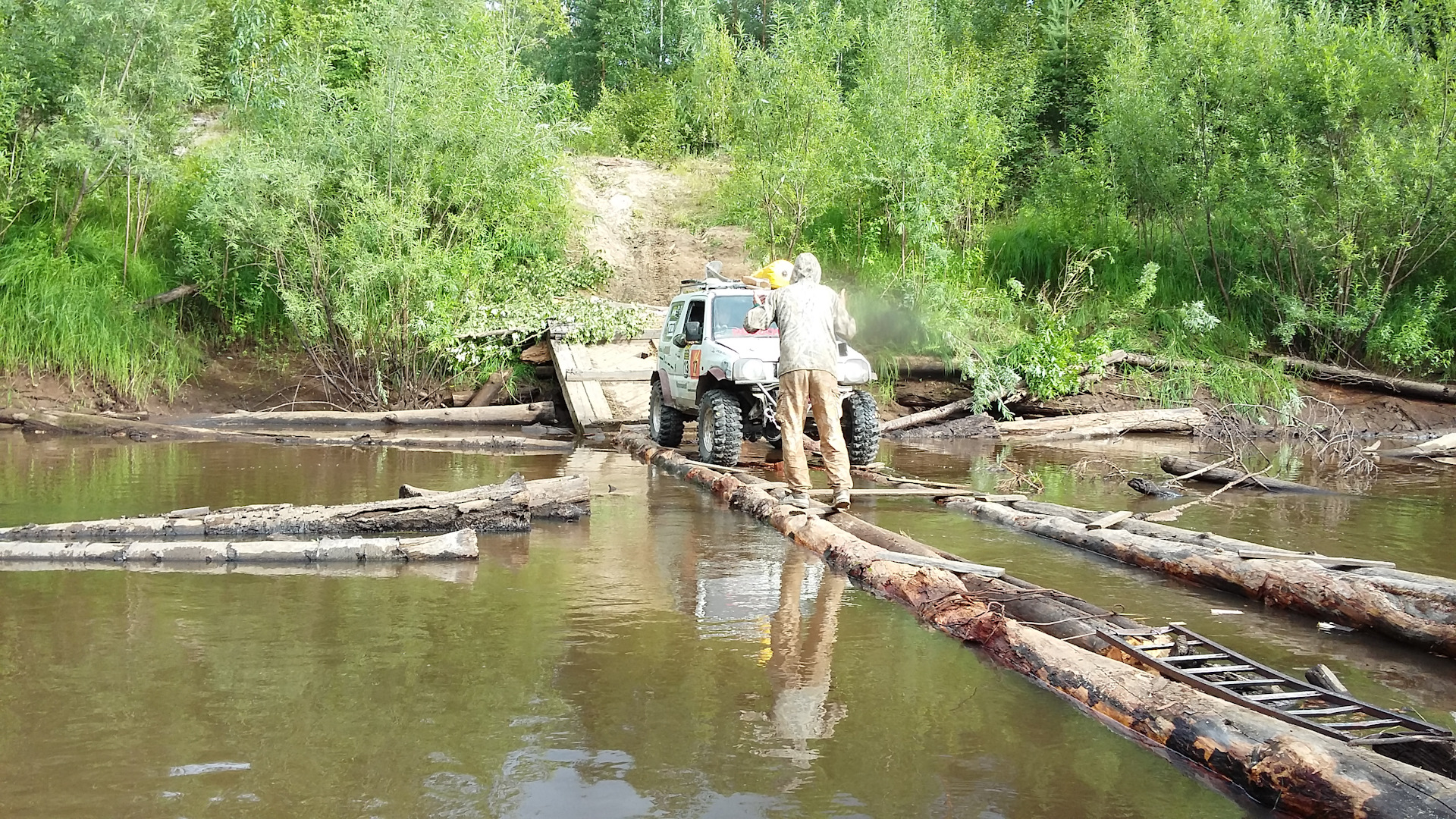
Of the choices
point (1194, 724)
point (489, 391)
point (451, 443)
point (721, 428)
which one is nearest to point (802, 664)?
point (1194, 724)

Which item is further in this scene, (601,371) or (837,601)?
(601,371)

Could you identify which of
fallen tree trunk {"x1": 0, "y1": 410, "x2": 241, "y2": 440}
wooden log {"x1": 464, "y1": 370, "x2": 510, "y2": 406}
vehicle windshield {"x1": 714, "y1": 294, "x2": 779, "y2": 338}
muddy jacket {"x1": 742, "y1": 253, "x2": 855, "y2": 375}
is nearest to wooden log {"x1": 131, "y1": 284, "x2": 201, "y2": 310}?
fallen tree trunk {"x1": 0, "y1": 410, "x2": 241, "y2": 440}

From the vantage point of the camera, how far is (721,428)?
11898 millimetres

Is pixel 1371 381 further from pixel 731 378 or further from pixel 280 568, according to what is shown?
pixel 280 568

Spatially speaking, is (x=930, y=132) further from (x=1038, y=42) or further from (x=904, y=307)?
(x=1038, y=42)

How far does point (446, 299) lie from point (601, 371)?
2.93 meters

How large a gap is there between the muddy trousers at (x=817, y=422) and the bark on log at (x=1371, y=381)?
13154 millimetres

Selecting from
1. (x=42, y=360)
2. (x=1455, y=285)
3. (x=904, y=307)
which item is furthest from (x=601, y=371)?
(x=1455, y=285)

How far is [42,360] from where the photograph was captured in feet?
59.5

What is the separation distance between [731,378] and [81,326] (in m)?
11.9

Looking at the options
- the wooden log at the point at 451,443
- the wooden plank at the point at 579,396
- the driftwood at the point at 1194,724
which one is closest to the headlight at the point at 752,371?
the wooden log at the point at 451,443

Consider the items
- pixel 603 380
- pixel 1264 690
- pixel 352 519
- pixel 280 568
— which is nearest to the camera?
pixel 1264 690

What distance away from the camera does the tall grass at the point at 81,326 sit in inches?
712

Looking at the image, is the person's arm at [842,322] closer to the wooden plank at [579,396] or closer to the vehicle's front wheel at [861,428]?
the vehicle's front wheel at [861,428]
